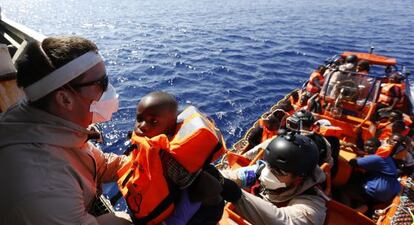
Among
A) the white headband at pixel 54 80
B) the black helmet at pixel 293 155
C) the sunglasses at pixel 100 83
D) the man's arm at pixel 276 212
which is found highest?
the white headband at pixel 54 80

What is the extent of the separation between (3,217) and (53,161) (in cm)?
36

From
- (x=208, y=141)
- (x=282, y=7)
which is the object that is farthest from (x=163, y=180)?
(x=282, y=7)

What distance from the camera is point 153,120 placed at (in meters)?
2.34

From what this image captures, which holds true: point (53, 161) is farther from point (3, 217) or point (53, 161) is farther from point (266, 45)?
point (266, 45)

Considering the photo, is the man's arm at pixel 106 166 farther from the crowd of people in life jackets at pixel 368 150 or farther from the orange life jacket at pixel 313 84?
the orange life jacket at pixel 313 84

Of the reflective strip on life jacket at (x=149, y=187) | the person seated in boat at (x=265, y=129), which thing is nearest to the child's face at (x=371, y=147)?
the person seated in boat at (x=265, y=129)

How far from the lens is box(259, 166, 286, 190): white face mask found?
11.2ft

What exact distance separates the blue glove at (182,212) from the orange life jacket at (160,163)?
0.21 feet

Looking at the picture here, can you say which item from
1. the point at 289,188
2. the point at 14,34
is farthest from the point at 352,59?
the point at 14,34

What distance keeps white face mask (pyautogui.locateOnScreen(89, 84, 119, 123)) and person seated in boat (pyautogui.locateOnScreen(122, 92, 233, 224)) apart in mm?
201

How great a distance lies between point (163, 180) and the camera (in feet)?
6.76

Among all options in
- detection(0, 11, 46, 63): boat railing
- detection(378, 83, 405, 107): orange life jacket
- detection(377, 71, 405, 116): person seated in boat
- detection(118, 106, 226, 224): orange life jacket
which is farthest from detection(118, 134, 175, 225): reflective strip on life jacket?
detection(378, 83, 405, 107): orange life jacket

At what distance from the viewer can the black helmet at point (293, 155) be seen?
124 inches

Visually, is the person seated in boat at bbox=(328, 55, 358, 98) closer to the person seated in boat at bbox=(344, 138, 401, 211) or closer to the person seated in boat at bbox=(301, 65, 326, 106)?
the person seated in boat at bbox=(301, 65, 326, 106)
